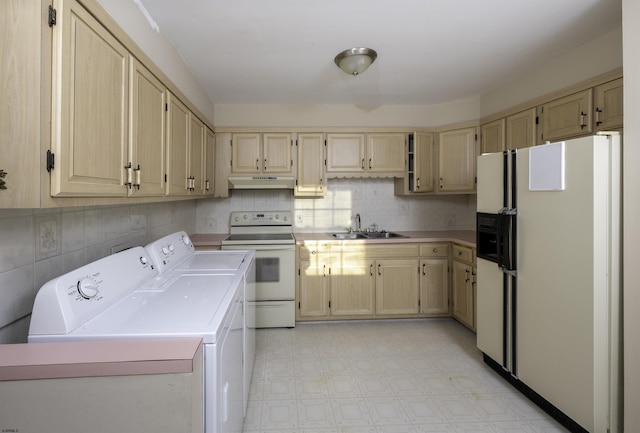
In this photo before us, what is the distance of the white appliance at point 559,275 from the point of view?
1.62m

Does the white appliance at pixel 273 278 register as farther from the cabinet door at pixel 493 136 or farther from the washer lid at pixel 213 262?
the cabinet door at pixel 493 136

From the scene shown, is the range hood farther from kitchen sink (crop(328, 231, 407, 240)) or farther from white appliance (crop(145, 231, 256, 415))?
white appliance (crop(145, 231, 256, 415))

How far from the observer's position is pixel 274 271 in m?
3.21

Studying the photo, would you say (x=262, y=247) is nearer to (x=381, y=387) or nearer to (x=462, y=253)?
(x=381, y=387)

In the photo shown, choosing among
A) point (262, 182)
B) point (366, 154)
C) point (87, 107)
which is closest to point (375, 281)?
point (366, 154)

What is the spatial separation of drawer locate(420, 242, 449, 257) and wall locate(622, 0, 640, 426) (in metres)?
1.80

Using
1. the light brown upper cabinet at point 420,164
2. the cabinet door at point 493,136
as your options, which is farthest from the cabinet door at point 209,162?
the cabinet door at point 493,136

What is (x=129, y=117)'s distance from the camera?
145 centimetres

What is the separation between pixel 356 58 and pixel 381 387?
231 cm

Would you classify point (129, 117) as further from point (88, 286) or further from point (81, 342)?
point (81, 342)

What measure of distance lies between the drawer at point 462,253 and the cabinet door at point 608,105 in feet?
4.44

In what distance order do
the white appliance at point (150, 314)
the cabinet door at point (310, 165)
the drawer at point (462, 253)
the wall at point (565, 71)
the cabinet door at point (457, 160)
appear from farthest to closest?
the cabinet door at point (310, 165), the cabinet door at point (457, 160), the drawer at point (462, 253), the wall at point (565, 71), the white appliance at point (150, 314)

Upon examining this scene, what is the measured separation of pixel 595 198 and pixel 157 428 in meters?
2.06

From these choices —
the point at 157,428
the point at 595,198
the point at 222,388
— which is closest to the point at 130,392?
the point at 157,428
